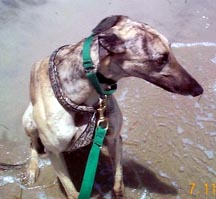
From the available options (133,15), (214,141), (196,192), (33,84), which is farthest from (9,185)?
(133,15)

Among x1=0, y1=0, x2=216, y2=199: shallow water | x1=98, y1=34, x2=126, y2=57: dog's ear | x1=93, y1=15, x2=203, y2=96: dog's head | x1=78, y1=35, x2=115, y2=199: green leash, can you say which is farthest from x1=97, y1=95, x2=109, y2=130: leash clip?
x1=0, y1=0, x2=216, y2=199: shallow water

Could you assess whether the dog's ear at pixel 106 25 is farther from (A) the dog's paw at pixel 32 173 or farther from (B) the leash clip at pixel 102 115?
(A) the dog's paw at pixel 32 173

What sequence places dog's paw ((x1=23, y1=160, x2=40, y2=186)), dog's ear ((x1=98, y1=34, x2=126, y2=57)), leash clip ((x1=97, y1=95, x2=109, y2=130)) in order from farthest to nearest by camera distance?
dog's paw ((x1=23, y1=160, x2=40, y2=186)), leash clip ((x1=97, y1=95, x2=109, y2=130)), dog's ear ((x1=98, y1=34, x2=126, y2=57))

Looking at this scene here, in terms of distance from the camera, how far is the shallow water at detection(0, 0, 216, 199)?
354 centimetres

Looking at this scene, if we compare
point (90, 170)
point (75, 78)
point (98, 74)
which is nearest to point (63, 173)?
point (90, 170)

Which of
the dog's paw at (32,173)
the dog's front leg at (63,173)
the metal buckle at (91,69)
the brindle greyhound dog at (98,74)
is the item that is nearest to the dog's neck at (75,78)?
the brindle greyhound dog at (98,74)

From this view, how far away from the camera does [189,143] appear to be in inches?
153

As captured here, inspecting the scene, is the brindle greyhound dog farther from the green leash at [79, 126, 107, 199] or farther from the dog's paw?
the dog's paw

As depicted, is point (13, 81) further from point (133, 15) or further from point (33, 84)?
point (133, 15)

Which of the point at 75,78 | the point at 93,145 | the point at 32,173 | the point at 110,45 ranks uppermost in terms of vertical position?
the point at 110,45

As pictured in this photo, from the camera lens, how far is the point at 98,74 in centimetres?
264

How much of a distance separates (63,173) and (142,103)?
4.39 ft

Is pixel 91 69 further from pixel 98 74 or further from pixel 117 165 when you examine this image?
pixel 117 165

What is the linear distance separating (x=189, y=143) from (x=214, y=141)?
0.67 ft
